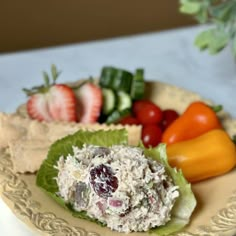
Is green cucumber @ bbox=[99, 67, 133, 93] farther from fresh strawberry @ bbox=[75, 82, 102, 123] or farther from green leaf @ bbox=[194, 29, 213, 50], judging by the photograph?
green leaf @ bbox=[194, 29, 213, 50]

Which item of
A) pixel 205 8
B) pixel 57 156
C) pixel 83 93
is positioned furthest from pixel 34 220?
pixel 205 8

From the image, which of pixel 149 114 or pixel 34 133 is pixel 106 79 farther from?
pixel 34 133

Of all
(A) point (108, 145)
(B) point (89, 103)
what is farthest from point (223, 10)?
(A) point (108, 145)

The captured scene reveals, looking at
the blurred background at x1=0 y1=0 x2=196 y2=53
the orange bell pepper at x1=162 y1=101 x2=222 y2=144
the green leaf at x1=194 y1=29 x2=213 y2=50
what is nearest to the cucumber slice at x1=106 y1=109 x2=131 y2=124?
the orange bell pepper at x1=162 y1=101 x2=222 y2=144

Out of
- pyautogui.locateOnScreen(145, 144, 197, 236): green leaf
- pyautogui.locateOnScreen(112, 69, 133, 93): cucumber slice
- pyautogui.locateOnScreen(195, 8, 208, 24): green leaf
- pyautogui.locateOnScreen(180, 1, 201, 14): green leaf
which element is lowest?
pyautogui.locateOnScreen(145, 144, 197, 236): green leaf

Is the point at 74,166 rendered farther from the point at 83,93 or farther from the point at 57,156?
the point at 83,93

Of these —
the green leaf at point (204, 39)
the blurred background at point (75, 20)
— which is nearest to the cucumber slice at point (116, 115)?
the green leaf at point (204, 39)
